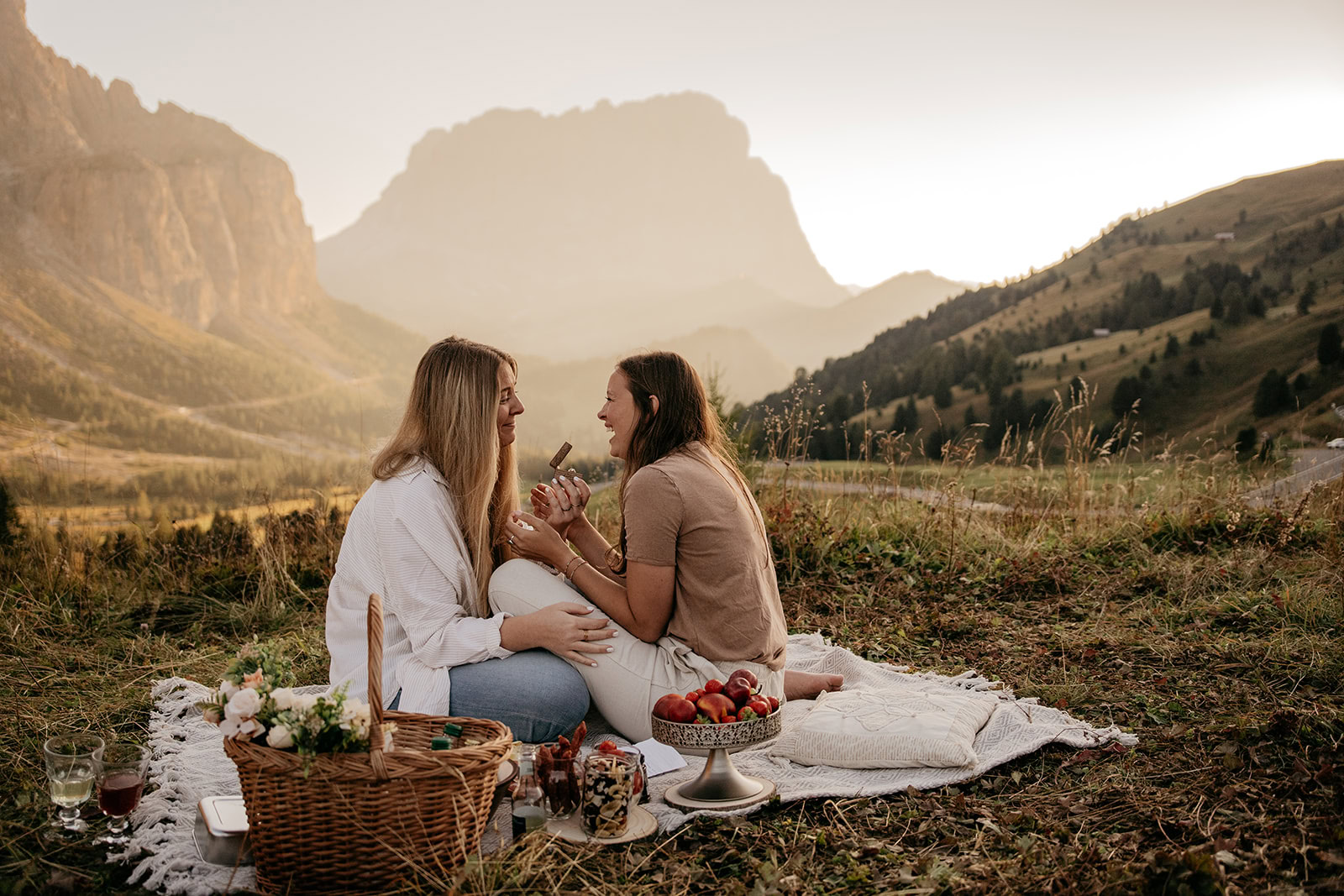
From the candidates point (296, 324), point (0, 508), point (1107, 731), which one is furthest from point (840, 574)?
point (296, 324)

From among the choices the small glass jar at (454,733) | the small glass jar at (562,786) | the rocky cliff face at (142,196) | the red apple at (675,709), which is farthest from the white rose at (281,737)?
the rocky cliff face at (142,196)

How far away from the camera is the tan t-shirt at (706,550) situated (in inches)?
131

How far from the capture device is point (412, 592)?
3.16 metres

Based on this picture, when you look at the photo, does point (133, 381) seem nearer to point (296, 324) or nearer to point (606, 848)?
point (296, 324)

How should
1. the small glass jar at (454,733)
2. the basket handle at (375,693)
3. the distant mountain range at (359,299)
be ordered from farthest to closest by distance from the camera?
the distant mountain range at (359,299) < the small glass jar at (454,733) < the basket handle at (375,693)

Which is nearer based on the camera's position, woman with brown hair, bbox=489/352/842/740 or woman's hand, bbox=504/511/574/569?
woman with brown hair, bbox=489/352/842/740

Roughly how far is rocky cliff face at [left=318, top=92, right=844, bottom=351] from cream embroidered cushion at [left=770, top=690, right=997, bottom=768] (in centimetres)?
4191

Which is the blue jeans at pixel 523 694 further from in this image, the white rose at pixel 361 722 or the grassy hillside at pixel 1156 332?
the grassy hillside at pixel 1156 332

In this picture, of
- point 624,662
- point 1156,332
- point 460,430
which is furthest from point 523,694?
point 1156,332

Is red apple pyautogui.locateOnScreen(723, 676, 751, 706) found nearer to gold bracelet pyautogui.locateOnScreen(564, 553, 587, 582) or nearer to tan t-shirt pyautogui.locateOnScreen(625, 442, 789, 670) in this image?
tan t-shirt pyautogui.locateOnScreen(625, 442, 789, 670)

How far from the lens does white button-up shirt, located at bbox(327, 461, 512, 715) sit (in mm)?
3168

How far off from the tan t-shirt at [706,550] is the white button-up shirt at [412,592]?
656 mm

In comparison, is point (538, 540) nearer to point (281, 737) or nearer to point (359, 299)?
point (281, 737)

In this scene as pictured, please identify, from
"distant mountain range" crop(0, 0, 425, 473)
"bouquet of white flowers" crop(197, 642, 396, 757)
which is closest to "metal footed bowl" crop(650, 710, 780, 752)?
"bouquet of white flowers" crop(197, 642, 396, 757)
